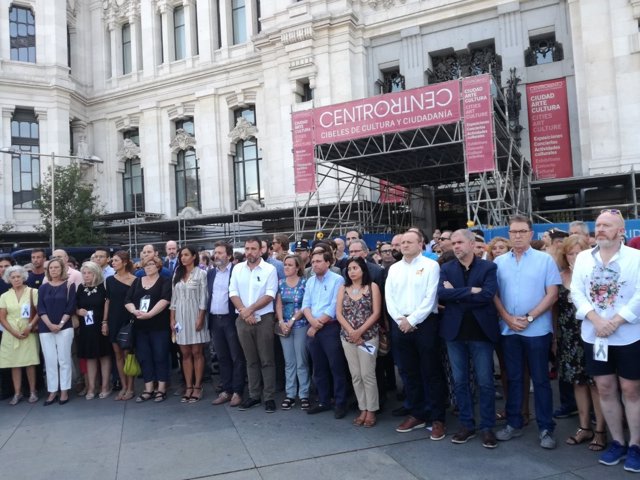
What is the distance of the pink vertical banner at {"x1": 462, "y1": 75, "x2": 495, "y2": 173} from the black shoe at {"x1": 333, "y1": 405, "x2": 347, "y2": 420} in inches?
338

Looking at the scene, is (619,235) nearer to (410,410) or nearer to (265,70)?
(410,410)

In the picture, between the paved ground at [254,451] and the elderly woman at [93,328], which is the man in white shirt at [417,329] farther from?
the elderly woman at [93,328]

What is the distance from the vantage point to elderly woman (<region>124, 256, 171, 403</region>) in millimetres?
6664

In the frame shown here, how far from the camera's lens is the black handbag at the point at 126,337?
6.61 m

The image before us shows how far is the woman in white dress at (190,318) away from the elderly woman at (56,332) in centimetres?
151

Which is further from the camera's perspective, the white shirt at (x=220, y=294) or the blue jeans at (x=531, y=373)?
the white shirt at (x=220, y=294)

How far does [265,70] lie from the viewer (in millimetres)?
21781

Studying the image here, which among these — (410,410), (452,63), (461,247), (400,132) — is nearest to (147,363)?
(410,410)

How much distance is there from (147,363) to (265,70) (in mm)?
17529

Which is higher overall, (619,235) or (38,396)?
(619,235)

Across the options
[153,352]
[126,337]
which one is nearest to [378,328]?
[153,352]

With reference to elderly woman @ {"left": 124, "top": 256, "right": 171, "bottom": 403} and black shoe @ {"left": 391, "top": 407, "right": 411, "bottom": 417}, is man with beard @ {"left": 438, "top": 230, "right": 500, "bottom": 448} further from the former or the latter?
elderly woman @ {"left": 124, "top": 256, "right": 171, "bottom": 403}

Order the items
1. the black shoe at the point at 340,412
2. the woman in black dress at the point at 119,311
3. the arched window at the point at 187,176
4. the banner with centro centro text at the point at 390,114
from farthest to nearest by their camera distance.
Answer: the arched window at the point at 187,176, the banner with centro centro text at the point at 390,114, the woman in black dress at the point at 119,311, the black shoe at the point at 340,412

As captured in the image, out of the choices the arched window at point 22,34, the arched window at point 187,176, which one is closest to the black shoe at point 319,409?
the arched window at point 187,176
